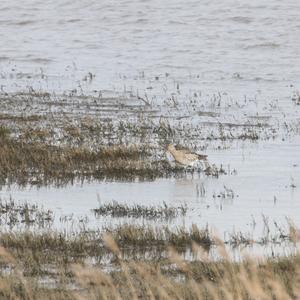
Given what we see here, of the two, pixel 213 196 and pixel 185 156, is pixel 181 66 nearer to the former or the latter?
pixel 185 156

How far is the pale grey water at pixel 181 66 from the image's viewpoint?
516 inches

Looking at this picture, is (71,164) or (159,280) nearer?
(159,280)

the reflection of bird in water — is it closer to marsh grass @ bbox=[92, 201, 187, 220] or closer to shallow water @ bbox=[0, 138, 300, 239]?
shallow water @ bbox=[0, 138, 300, 239]

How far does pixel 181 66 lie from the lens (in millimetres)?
32938

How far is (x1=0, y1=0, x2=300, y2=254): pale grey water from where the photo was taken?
516 inches

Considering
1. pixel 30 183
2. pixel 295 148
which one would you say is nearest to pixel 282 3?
pixel 295 148

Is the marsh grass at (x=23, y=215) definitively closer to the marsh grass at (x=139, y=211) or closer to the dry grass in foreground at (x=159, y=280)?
the marsh grass at (x=139, y=211)

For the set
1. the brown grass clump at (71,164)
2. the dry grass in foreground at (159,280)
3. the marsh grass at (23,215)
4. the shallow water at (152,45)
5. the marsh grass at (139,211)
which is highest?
the dry grass in foreground at (159,280)

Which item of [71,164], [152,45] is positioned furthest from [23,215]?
[152,45]

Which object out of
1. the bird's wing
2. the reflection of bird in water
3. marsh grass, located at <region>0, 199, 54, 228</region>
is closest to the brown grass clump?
the reflection of bird in water

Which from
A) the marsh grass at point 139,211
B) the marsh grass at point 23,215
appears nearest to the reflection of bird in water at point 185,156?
the marsh grass at point 139,211

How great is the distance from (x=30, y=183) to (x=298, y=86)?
14723mm

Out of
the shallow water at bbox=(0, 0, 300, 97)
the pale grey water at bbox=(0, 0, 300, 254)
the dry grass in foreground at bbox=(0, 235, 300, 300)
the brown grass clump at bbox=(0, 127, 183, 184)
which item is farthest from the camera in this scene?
the shallow water at bbox=(0, 0, 300, 97)

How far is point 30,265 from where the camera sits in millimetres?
9016
